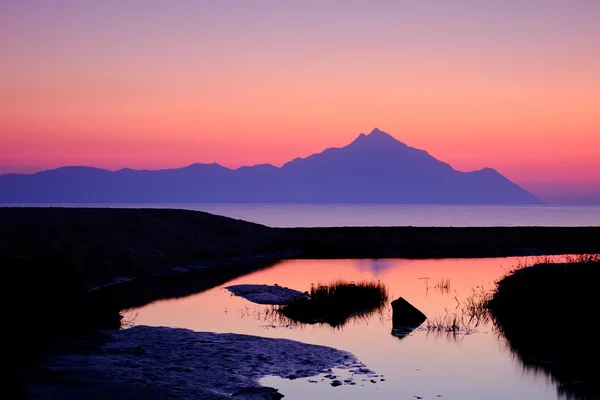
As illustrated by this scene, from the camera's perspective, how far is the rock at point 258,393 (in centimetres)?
1625

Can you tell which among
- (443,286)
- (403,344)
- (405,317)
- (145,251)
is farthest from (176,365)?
(145,251)

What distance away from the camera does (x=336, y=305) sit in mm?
29891

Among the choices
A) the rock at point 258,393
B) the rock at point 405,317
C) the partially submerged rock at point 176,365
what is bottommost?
the rock at point 258,393

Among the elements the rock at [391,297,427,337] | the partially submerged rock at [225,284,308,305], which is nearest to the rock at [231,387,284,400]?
the rock at [391,297,427,337]

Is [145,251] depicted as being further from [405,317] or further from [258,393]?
[258,393]

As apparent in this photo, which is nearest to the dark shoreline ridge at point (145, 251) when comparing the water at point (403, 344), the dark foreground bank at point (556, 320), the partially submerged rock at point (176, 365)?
the partially submerged rock at point (176, 365)

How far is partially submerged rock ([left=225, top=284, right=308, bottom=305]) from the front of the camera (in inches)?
1331

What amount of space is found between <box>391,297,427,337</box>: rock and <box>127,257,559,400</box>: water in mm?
441

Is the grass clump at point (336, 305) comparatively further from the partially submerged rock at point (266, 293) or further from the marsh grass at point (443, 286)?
the marsh grass at point (443, 286)

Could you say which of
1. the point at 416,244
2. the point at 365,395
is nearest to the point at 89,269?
the point at 365,395

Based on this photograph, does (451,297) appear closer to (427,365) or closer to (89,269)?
(427,365)

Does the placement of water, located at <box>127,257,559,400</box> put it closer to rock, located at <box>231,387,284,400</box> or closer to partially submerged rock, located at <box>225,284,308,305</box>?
rock, located at <box>231,387,284,400</box>

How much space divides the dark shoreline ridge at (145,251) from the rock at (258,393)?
17.5 ft

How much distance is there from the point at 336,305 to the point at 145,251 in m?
27.6
